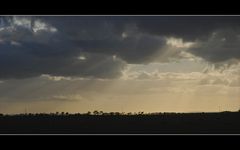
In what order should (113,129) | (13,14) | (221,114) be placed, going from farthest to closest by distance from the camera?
1. (221,114)
2. (113,129)
3. (13,14)

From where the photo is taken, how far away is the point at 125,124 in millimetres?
15180

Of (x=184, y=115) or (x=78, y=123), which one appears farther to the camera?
(x=184, y=115)

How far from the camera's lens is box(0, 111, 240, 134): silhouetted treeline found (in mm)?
14055

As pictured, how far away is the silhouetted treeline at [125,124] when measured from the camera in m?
14.1

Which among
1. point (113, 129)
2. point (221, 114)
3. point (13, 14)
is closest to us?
point (13, 14)
